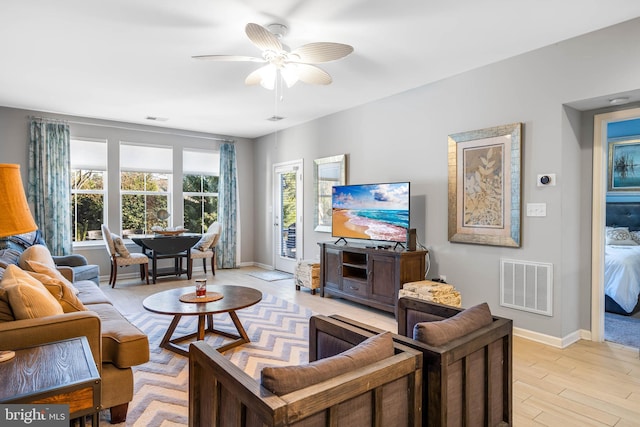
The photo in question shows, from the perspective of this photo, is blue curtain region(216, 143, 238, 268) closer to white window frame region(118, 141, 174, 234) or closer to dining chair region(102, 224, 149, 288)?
white window frame region(118, 141, 174, 234)

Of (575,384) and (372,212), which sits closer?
(575,384)

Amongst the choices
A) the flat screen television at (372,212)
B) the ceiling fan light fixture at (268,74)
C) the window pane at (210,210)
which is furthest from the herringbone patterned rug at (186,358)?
the window pane at (210,210)

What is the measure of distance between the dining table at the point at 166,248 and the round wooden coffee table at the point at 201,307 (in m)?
2.54

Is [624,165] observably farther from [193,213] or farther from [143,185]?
[143,185]

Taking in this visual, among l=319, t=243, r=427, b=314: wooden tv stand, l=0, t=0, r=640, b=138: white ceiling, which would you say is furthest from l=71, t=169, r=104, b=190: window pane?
l=319, t=243, r=427, b=314: wooden tv stand

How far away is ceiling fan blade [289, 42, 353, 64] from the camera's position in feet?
8.29

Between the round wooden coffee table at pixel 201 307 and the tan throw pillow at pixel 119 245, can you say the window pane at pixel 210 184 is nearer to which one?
the tan throw pillow at pixel 119 245

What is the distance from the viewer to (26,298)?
6.06 feet

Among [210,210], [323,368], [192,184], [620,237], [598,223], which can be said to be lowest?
[323,368]

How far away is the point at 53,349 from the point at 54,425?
0.47m

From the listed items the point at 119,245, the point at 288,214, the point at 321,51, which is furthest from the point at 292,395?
the point at 288,214

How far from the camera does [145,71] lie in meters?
3.73

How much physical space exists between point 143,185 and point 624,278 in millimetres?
6681

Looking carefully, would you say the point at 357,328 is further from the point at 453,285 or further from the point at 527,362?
the point at 453,285
